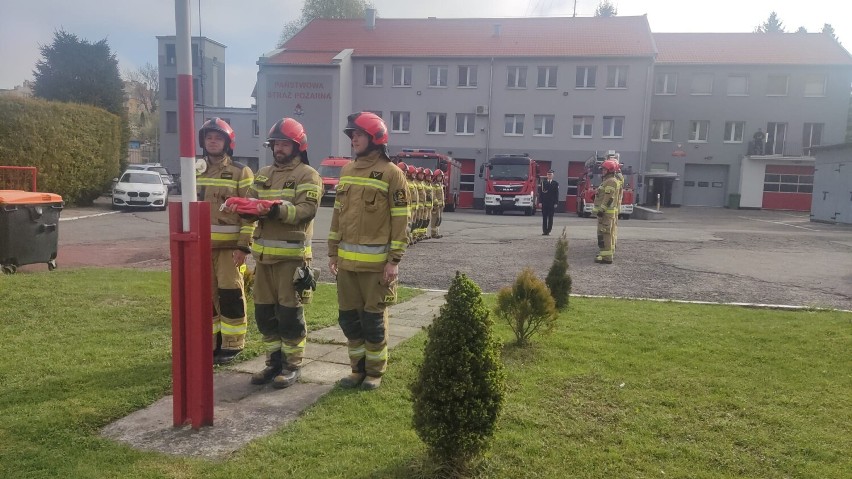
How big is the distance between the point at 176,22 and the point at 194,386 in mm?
2312

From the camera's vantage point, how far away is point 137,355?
5445 millimetres

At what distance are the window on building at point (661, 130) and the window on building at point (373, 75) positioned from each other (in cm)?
2008

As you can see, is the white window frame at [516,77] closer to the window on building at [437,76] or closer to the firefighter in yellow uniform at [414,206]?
the window on building at [437,76]

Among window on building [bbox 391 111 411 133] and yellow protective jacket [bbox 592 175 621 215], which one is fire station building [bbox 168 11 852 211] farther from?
yellow protective jacket [bbox 592 175 621 215]

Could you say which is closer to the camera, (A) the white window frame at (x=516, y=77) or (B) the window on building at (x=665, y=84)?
(A) the white window frame at (x=516, y=77)

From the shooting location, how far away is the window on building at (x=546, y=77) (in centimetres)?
4134

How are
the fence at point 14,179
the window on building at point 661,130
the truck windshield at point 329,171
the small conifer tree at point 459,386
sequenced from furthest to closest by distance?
1. the window on building at point 661,130
2. the truck windshield at point 329,171
3. the fence at point 14,179
4. the small conifer tree at point 459,386

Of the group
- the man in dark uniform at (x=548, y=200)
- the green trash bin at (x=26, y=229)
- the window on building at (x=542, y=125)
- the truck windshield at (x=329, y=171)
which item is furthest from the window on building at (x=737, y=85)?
the green trash bin at (x=26, y=229)

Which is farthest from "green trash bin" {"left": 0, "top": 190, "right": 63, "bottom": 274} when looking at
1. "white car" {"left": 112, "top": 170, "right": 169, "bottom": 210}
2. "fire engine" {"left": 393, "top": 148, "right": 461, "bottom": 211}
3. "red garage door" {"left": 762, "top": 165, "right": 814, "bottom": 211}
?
"red garage door" {"left": 762, "top": 165, "right": 814, "bottom": 211}

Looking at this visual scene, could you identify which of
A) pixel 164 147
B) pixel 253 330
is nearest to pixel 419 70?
pixel 164 147

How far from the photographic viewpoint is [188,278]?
12.6 feet

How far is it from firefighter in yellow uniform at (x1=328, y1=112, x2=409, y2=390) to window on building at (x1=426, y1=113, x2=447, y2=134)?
38187 mm

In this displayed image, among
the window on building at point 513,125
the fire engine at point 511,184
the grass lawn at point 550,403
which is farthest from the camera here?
the window on building at point 513,125

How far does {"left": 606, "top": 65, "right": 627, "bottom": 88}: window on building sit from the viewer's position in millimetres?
40094
